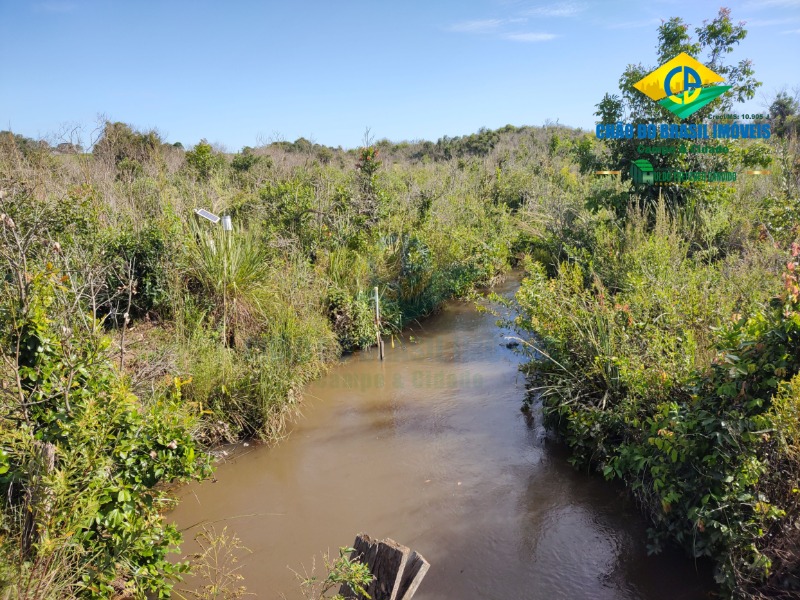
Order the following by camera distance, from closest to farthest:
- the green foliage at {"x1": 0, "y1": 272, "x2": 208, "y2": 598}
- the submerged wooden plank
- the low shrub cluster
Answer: the submerged wooden plank < the green foliage at {"x1": 0, "y1": 272, "x2": 208, "y2": 598} < the low shrub cluster

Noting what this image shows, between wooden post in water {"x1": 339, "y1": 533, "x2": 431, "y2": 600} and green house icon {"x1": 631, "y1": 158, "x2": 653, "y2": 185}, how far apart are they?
7.33m

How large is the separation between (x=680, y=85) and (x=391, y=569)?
801cm

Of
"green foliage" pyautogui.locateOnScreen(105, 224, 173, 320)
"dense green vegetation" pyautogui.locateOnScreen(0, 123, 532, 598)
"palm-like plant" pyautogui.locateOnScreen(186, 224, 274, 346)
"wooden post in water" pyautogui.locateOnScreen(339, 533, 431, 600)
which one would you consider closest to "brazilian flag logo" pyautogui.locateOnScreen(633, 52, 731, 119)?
"dense green vegetation" pyautogui.locateOnScreen(0, 123, 532, 598)

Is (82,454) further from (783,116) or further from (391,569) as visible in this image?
(783,116)

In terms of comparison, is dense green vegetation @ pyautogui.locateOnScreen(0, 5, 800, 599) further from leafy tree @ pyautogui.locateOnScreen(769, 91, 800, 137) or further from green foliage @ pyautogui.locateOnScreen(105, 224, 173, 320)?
leafy tree @ pyautogui.locateOnScreen(769, 91, 800, 137)

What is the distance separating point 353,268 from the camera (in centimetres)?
859

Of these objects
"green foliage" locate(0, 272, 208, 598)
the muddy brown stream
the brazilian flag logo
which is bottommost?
the muddy brown stream

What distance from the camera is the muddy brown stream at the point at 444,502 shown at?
144 inches

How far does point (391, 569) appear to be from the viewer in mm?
2408

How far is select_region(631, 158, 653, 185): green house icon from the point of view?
7970 millimetres

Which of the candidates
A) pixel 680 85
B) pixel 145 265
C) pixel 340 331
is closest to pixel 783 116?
pixel 680 85

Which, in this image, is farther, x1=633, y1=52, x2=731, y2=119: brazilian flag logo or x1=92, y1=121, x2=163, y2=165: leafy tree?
x1=92, y1=121, x2=163, y2=165: leafy tree

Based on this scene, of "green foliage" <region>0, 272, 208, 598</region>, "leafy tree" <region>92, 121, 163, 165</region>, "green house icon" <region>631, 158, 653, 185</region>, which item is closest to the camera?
"green foliage" <region>0, 272, 208, 598</region>

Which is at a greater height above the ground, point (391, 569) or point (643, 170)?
point (643, 170)
